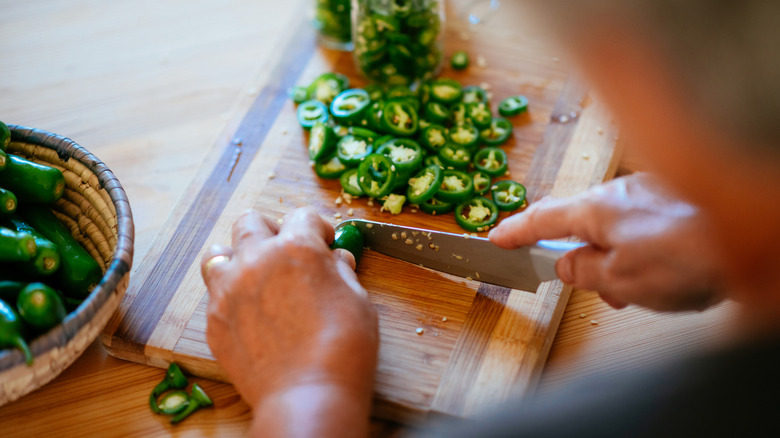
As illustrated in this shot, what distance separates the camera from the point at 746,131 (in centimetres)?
69

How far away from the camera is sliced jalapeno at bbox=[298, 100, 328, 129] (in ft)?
6.00

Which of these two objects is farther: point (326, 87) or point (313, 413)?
point (326, 87)

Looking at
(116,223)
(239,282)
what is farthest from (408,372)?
(116,223)

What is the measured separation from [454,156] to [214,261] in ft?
2.22

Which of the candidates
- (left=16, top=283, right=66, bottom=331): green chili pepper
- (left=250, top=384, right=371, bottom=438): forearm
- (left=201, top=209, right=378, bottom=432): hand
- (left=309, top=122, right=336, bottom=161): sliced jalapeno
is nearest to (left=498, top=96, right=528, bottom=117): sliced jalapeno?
(left=309, top=122, right=336, bottom=161): sliced jalapeno

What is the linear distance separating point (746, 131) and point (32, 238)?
1194 millimetres

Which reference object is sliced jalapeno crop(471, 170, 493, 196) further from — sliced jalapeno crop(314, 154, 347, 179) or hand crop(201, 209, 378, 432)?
hand crop(201, 209, 378, 432)

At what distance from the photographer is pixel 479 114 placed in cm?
182

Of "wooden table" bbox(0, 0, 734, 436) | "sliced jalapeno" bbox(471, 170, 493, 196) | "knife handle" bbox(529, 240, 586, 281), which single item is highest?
"knife handle" bbox(529, 240, 586, 281)

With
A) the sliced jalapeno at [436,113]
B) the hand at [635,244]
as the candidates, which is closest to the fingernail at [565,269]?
the hand at [635,244]

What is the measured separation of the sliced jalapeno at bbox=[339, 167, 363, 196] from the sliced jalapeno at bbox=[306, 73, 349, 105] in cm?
32

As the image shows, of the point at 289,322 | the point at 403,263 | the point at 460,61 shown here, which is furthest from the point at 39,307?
the point at 460,61

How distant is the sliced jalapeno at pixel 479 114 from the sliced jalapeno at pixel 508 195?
202 millimetres

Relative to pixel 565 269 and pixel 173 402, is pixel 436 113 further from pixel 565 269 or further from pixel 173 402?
pixel 173 402
